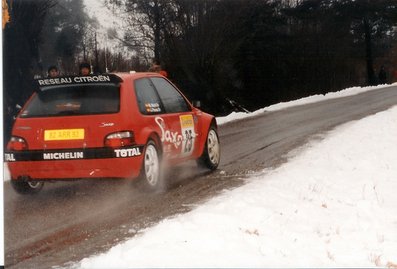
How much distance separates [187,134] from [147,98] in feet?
3.02

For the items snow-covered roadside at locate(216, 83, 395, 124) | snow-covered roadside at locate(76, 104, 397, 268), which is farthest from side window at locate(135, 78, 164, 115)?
snow-covered roadside at locate(216, 83, 395, 124)

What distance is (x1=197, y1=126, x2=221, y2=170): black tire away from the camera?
8.11 meters

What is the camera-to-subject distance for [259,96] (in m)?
13.5

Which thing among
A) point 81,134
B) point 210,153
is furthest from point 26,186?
point 210,153

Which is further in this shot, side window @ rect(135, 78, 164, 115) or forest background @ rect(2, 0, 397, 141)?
side window @ rect(135, 78, 164, 115)

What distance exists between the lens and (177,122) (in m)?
7.37

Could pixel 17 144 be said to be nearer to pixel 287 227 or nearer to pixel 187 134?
pixel 187 134

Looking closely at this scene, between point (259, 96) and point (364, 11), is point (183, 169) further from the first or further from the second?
point (259, 96)

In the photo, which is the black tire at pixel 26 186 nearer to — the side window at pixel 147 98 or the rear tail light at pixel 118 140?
the rear tail light at pixel 118 140

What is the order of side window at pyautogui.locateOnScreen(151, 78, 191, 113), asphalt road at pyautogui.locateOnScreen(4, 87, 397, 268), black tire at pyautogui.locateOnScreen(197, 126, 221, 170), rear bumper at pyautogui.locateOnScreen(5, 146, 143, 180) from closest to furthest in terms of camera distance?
asphalt road at pyautogui.locateOnScreen(4, 87, 397, 268)
rear bumper at pyautogui.locateOnScreen(5, 146, 143, 180)
side window at pyautogui.locateOnScreen(151, 78, 191, 113)
black tire at pyautogui.locateOnScreen(197, 126, 221, 170)

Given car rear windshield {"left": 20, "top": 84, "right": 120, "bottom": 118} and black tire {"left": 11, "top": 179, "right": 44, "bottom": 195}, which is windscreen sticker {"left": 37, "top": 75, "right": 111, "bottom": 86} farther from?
black tire {"left": 11, "top": 179, "right": 44, "bottom": 195}

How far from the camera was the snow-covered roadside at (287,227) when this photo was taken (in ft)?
14.0

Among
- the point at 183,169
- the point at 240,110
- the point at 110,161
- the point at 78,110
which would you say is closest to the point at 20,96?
the point at 78,110

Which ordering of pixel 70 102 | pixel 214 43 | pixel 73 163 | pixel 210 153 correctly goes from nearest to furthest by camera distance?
pixel 73 163 → pixel 70 102 → pixel 210 153 → pixel 214 43
